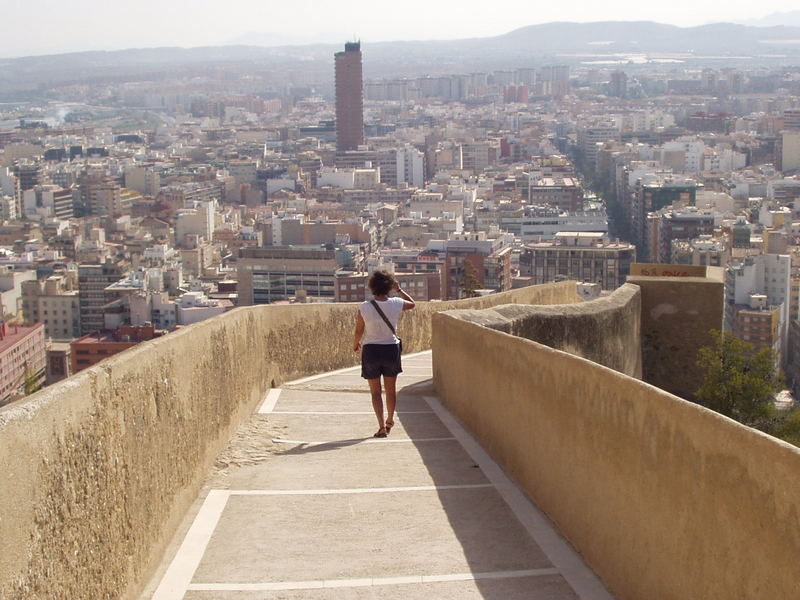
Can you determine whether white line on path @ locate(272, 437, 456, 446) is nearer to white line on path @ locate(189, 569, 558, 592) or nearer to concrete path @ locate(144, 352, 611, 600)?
concrete path @ locate(144, 352, 611, 600)

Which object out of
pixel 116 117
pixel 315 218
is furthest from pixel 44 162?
pixel 116 117

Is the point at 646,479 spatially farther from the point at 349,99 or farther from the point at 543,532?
the point at 349,99

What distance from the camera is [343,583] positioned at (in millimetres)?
2932

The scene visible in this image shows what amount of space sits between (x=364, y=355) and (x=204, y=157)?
371ft

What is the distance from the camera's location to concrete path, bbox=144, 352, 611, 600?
2.94 metres

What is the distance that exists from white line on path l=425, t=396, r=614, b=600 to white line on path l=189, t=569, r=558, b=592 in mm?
102

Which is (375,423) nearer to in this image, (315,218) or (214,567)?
(214,567)

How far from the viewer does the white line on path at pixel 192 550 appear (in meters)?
2.92

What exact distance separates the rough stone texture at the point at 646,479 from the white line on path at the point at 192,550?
86cm

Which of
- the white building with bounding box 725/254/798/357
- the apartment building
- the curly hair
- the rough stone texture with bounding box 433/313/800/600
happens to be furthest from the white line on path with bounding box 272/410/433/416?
the apartment building

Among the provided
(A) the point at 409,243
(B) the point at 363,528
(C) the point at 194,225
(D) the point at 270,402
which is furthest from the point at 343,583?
(C) the point at 194,225

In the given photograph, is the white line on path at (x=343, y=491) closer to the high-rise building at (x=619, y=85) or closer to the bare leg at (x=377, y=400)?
the bare leg at (x=377, y=400)

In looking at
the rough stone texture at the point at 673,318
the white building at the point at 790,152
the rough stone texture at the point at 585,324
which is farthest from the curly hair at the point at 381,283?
the white building at the point at 790,152

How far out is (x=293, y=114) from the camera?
177750 millimetres
